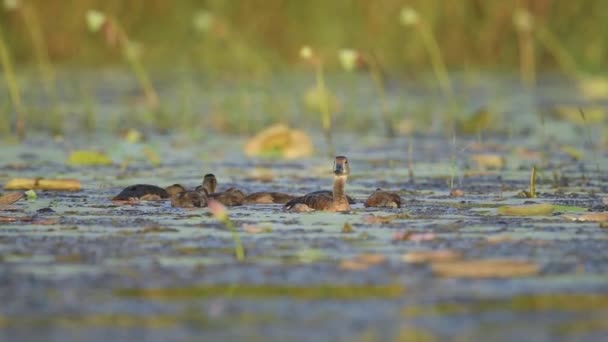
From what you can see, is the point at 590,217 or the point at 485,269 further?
the point at 590,217

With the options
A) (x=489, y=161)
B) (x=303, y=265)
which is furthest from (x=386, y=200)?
(x=489, y=161)

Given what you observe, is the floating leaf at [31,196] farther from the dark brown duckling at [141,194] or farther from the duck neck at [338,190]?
the duck neck at [338,190]

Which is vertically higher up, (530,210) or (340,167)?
(340,167)

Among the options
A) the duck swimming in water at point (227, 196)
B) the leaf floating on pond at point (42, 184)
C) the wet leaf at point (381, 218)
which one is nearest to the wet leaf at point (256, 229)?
the wet leaf at point (381, 218)

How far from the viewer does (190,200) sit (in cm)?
708

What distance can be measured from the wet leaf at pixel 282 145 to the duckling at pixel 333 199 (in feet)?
10.8

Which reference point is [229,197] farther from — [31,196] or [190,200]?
[31,196]

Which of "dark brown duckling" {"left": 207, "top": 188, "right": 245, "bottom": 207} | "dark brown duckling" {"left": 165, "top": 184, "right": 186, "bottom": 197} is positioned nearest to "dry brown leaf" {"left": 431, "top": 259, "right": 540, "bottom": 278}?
"dark brown duckling" {"left": 207, "top": 188, "right": 245, "bottom": 207}

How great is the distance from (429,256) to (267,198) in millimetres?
2136

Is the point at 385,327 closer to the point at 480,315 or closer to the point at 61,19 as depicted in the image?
the point at 480,315

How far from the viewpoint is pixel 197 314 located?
14.5ft

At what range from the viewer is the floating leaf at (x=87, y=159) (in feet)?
31.8

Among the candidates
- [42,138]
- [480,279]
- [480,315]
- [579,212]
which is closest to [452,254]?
[480,279]

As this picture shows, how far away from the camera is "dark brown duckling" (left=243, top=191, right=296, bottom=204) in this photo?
740 centimetres
